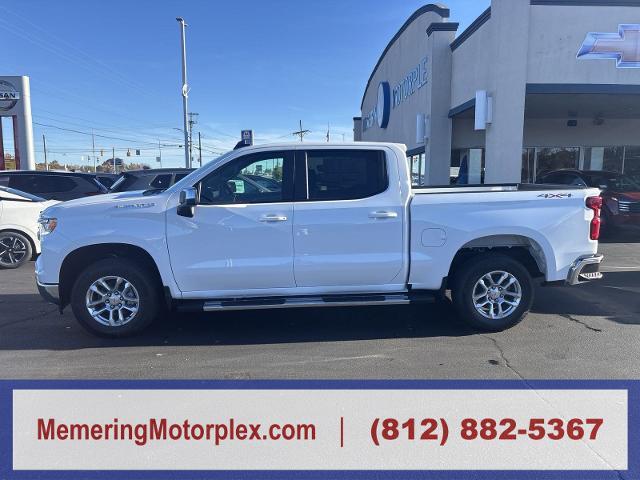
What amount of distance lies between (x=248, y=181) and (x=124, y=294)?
1.78 meters

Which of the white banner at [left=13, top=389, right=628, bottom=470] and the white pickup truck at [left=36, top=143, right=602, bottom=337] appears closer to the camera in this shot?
the white banner at [left=13, top=389, right=628, bottom=470]

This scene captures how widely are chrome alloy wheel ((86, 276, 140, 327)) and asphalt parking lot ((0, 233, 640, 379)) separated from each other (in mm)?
253

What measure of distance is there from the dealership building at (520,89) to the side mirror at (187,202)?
9435 mm

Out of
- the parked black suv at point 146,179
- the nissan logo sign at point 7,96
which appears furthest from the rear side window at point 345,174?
the nissan logo sign at point 7,96

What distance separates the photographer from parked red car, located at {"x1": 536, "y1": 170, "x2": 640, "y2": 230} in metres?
11.3

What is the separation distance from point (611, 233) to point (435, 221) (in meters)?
9.78

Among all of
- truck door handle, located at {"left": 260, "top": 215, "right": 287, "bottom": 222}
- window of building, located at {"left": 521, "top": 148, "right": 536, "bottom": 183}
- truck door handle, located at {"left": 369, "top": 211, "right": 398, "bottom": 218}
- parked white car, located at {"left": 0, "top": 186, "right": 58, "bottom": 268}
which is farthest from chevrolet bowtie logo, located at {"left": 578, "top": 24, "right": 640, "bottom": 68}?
parked white car, located at {"left": 0, "top": 186, "right": 58, "bottom": 268}

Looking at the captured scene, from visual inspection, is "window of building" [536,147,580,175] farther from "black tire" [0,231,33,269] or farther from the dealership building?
"black tire" [0,231,33,269]

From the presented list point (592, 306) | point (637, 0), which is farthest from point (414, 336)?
point (637, 0)

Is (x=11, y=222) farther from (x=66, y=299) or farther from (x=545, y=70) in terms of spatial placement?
(x=545, y=70)

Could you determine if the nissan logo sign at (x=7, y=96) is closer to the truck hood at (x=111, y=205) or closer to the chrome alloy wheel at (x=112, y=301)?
the truck hood at (x=111, y=205)

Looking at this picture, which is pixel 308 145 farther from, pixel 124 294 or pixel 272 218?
pixel 124 294

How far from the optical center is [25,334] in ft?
17.3

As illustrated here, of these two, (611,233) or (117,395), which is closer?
(117,395)
